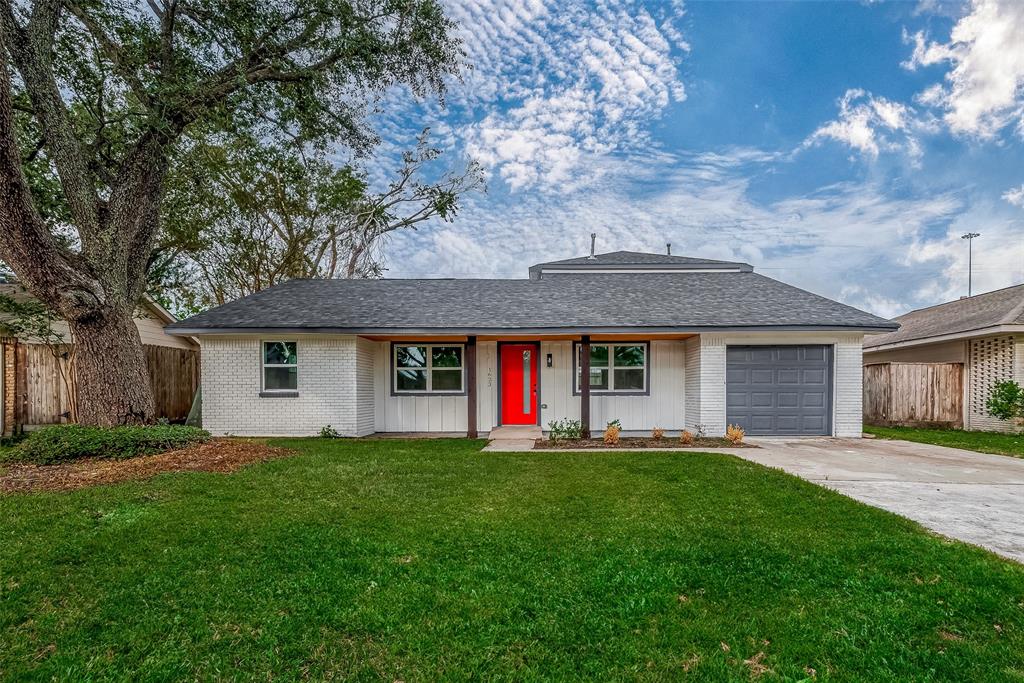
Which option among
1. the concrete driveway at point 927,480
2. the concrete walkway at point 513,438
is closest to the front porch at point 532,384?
the concrete walkway at point 513,438

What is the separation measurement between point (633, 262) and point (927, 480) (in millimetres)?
11991

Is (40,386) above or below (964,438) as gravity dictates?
above

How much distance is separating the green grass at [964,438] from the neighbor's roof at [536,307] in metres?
2.76

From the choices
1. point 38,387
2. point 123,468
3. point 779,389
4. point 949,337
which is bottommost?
point 123,468

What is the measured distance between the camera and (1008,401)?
471 inches

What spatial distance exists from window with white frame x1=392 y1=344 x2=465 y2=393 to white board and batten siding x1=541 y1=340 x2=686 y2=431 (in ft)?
7.14

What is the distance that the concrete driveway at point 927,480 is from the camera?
181 inches

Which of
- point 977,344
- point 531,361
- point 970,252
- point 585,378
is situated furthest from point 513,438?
point 970,252

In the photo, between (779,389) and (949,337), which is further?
(949,337)

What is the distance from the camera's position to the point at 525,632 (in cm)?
280

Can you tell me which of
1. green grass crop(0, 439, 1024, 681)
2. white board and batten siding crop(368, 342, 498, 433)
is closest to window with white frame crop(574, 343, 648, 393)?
white board and batten siding crop(368, 342, 498, 433)

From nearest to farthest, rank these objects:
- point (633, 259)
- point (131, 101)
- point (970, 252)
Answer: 1. point (131, 101)
2. point (633, 259)
3. point (970, 252)

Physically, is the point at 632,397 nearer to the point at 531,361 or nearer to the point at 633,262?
the point at 531,361

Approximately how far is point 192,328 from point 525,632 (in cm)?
1100
